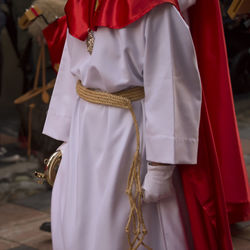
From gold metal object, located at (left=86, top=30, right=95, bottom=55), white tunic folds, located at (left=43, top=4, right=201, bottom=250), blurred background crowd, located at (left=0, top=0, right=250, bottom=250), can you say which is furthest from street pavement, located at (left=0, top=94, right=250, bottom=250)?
gold metal object, located at (left=86, top=30, right=95, bottom=55)

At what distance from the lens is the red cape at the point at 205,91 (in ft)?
7.08

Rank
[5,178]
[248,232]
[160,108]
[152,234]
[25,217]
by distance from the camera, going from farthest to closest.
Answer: [5,178], [25,217], [248,232], [152,234], [160,108]

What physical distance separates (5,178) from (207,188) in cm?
291

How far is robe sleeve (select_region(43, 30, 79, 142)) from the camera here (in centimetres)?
250

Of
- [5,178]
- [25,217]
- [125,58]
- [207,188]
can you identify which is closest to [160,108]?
[125,58]

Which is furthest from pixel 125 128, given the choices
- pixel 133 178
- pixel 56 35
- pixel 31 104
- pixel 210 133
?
pixel 31 104

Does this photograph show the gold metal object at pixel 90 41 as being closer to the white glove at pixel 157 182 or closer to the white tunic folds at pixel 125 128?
the white tunic folds at pixel 125 128

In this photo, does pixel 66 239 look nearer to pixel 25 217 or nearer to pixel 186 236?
pixel 186 236

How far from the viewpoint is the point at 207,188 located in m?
2.20

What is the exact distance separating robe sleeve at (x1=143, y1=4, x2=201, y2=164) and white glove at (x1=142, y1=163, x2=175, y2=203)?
4 cm

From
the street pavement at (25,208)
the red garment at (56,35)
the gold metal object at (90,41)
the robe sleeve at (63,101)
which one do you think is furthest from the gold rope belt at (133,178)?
the red garment at (56,35)

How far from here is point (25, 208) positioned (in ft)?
14.1

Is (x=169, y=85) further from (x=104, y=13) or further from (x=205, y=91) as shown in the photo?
(x=205, y=91)

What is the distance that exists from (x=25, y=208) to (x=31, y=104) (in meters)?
0.86
